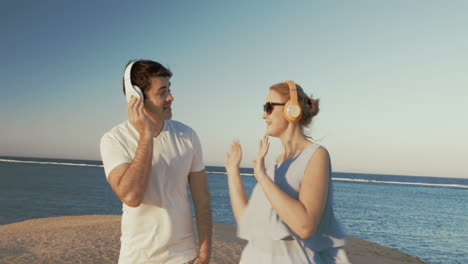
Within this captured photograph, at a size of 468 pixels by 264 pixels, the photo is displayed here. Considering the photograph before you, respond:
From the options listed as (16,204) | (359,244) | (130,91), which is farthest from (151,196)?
(16,204)

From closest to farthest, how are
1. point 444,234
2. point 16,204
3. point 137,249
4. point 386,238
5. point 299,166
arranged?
1. point 299,166
2. point 137,249
3. point 386,238
4. point 444,234
5. point 16,204

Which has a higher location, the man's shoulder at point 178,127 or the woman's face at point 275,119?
the woman's face at point 275,119

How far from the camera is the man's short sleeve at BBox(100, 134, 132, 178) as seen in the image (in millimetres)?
2373

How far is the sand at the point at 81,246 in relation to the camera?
10.8 meters

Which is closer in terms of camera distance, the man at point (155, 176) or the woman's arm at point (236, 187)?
the woman's arm at point (236, 187)

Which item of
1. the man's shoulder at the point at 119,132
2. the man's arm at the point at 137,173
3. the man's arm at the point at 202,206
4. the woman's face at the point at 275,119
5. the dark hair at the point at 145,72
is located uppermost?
the dark hair at the point at 145,72

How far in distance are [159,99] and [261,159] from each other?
899 mm

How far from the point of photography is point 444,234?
69.0ft

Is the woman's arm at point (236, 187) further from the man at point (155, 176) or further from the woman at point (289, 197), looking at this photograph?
the man at point (155, 176)

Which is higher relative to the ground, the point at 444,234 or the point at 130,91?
the point at 130,91

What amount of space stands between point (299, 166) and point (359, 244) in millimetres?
15833

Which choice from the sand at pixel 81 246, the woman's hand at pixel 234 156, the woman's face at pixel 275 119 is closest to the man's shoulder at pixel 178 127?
the woman's hand at pixel 234 156

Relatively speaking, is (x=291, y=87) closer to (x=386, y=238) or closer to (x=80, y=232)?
(x=80, y=232)

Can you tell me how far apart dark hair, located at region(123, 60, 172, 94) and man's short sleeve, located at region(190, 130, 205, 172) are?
50cm
